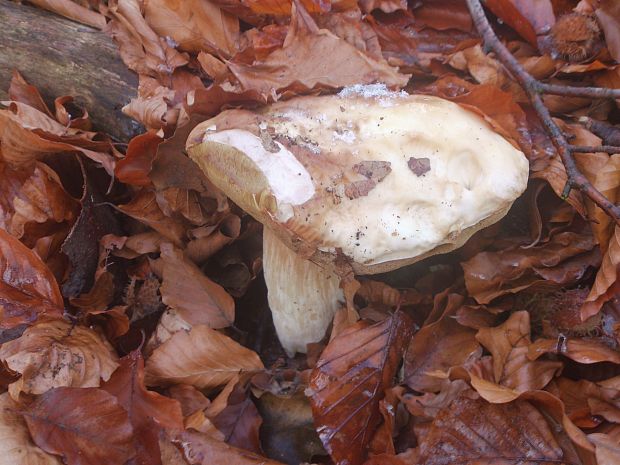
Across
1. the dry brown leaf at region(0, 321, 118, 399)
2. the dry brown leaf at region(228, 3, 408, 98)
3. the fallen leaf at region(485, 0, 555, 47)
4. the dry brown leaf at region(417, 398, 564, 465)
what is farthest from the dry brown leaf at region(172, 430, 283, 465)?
the fallen leaf at region(485, 0, 555, 47)

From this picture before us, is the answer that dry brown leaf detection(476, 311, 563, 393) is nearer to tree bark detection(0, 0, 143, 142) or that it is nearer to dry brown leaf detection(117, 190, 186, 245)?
dry brown leaf detection(117, 190, 186, 245)

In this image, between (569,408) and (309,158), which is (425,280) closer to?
(569,408)

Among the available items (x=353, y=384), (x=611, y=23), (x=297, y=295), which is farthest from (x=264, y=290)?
(x=611, y=23)

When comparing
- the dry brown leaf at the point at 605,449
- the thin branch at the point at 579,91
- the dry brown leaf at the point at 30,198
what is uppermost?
the thin branch at the point at 579,91

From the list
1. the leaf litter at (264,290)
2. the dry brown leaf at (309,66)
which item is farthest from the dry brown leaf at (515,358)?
the dry brown leaf at (309,66)

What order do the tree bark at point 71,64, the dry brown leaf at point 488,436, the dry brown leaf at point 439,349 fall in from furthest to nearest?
the tree bark at point 71,64
the dry brown leaf at point 439,349
the dry brown leaf at point 488,436

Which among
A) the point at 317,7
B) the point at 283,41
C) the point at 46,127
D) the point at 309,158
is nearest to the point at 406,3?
the point at 317,7

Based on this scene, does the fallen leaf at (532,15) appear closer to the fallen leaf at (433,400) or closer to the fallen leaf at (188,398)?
the fallen leaf at (433,400)
